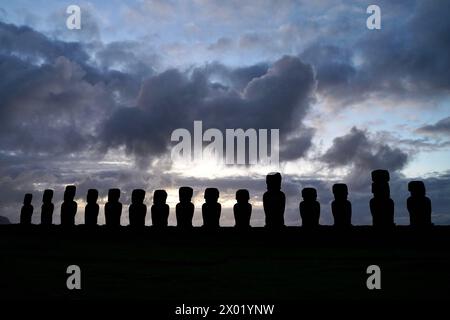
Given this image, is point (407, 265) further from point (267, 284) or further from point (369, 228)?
point (369, 228)

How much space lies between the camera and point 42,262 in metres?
7.52

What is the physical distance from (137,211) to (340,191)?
6239 mm

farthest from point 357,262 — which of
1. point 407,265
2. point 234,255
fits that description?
point 234,255

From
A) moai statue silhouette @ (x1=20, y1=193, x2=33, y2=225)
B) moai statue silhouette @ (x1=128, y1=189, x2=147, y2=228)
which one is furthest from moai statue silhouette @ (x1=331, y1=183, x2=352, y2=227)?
moai statue silhouette @ (x1=20, y1=193, x2=33, y2=225)

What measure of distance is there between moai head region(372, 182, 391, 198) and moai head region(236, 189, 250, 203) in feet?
11.1

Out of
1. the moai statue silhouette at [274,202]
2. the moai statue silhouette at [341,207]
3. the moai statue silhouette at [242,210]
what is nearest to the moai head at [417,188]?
the moai statue silhouette at [341,207]

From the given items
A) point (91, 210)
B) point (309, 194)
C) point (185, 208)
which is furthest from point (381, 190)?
point (91, 210)

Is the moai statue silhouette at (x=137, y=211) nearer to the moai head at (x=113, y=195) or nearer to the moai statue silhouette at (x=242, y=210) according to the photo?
the moai head at (x=113, y=195)

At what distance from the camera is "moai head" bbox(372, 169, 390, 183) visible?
13.7m

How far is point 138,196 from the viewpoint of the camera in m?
16.5

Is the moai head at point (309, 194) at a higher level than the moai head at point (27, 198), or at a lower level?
lower

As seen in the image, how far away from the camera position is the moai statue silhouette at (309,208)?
13.4 m

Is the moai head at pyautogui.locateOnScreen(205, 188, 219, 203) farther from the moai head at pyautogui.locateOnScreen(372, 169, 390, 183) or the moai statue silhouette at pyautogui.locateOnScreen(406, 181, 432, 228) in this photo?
the moai statue silhouette at pyautogui.locateOnScreen(406, 181, 432, 228)

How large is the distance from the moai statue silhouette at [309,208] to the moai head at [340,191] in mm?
522
